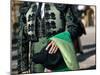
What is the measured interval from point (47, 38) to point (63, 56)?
20 centimetres

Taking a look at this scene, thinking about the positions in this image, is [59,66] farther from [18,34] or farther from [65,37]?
[18,34]

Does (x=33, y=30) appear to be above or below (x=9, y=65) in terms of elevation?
above

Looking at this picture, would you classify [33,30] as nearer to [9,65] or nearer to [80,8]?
[9,65]

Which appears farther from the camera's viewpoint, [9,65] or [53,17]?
[53,17]

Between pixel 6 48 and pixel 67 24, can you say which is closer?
pixel 6 48

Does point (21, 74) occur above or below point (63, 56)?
below

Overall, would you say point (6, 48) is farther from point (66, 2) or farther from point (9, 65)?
point (66, 2)

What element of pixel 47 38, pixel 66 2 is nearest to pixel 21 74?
pixel 47 38

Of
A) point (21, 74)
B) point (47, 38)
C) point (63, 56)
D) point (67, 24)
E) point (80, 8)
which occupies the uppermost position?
point (80, 8)

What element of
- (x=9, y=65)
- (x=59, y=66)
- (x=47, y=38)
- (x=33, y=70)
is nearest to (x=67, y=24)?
(x=47, y=38)

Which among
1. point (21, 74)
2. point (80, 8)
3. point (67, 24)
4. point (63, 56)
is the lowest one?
point (21, 74)

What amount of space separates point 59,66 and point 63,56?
9 cm

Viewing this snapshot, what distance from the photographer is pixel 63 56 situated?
1.56m

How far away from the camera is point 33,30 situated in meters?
1.50
